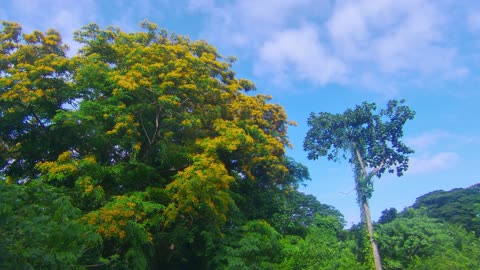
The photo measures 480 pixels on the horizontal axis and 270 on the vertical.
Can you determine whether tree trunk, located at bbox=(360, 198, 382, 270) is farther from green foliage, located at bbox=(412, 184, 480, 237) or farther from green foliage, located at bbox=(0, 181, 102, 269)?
green foliage, located at bbox=(0, 181, 102, 269)

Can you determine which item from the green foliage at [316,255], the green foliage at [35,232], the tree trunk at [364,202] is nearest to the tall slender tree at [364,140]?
the tree trunk at [364,202]

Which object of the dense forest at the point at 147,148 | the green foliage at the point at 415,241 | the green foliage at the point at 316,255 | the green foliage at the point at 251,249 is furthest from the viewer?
the green foliage at the point at 415,241

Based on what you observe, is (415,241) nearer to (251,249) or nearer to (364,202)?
(364,202)

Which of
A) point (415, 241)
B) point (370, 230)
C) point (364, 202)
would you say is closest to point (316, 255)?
point (370, 230)

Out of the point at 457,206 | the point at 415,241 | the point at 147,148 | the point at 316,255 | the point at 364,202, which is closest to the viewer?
the point at 316,255

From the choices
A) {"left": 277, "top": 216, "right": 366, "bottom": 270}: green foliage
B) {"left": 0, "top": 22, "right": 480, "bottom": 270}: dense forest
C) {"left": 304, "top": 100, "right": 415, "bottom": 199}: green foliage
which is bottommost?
{"left": 277, "top": 216, "right": 366, "bottom": 270}: green foliage

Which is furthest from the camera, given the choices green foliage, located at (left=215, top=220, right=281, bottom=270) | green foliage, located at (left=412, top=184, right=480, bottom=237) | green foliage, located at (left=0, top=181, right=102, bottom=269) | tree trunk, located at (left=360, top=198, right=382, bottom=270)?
green foliage, located at (left=412, top=184, right=480, bottom=237)

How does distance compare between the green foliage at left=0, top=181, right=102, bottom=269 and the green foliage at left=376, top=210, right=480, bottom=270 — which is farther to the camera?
the green foliage at left=376, top=210, right=480, bottom=270

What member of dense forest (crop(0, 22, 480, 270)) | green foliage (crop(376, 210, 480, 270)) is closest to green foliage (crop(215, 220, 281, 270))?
dense forest (crop(0, 22, 480, 270))

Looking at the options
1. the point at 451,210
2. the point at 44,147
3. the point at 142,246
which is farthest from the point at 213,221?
the point at 451,210

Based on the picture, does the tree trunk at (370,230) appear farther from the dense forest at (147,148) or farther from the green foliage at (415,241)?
the dense forest at (147,148)

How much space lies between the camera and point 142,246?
11766 mm

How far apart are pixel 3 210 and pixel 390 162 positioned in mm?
20848

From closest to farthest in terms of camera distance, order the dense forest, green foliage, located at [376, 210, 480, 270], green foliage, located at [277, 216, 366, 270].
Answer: the dense forest
green foliage, located at [277, 216, 366, 270]
green foliage, located at [376, 210, 480, 270]
